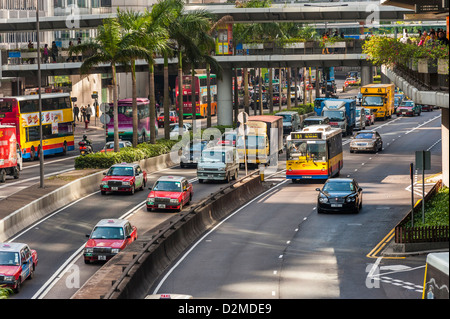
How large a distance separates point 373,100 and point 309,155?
4962cm

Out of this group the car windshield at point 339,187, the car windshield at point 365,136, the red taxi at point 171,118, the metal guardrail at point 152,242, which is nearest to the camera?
the metal guardrail at point 152,242

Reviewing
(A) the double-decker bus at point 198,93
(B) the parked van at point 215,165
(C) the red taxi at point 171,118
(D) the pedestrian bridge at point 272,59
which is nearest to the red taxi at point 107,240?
(B) the parked van at point 215,165

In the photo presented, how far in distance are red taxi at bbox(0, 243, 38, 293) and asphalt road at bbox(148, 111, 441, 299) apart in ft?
15.0

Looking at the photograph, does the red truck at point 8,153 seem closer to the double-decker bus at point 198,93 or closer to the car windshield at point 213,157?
the car windshield at point 213,157

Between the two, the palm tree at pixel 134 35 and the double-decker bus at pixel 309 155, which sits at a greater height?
the palm tree at pixel 134 35

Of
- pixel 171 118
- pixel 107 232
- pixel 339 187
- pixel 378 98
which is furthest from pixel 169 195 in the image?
pixel 378 98

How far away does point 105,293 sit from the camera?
81.8ft

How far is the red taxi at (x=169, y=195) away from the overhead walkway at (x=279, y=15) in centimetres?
3504

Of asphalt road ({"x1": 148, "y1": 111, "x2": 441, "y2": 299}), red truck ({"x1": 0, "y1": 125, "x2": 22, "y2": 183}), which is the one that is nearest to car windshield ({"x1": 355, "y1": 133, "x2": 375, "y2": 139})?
asphalt road ({"x1": 148, "y1": 111, "x2": 441, "y2": 299})

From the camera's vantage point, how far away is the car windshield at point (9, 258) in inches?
1210

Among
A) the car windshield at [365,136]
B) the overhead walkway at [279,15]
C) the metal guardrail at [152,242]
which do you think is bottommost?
the metal guardrail at [152,242]

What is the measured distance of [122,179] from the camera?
49750mm
